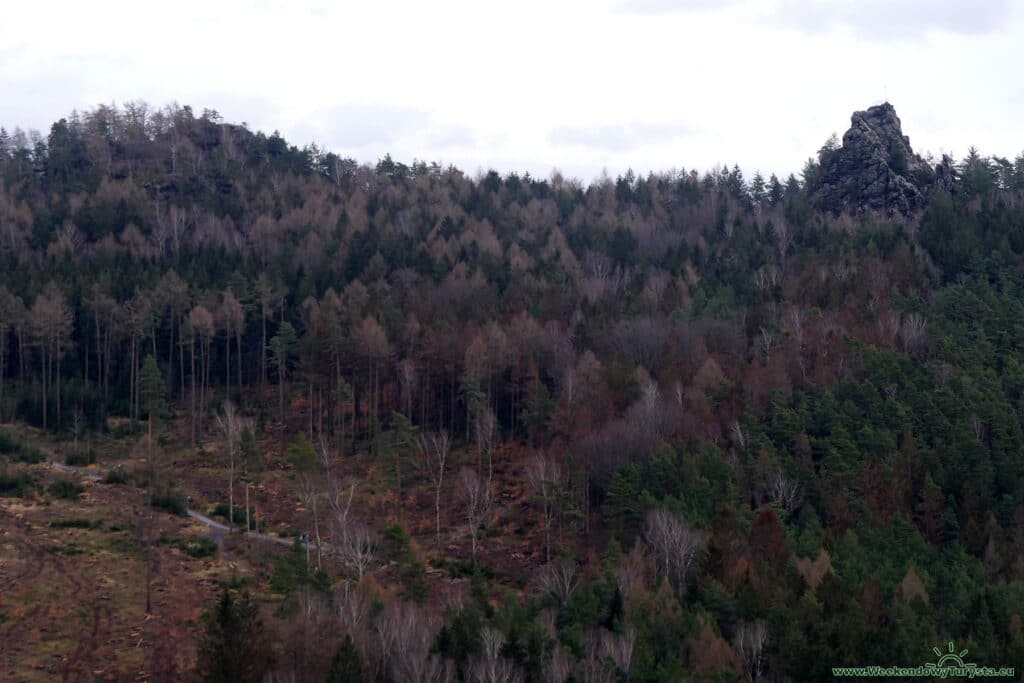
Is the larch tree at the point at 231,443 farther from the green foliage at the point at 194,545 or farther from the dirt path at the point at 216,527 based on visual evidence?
the green foliage at the point at 194,545

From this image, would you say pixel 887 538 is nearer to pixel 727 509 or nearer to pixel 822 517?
pixel 822 517

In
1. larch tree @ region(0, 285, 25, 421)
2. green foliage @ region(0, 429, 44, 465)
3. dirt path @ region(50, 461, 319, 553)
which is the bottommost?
dirt path @ region(50, 461, 319, 553)

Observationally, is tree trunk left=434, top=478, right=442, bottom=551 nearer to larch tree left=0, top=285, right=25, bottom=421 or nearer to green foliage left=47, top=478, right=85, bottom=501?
green foliage left=47, top=478, right=85, bottom=501

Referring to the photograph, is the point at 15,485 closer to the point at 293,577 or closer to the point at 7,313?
the point at 7,313

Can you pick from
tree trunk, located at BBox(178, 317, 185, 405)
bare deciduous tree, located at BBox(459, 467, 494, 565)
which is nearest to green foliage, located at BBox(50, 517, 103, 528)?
bare deciduous tree, located at BBox(459, 467, 494, 565)

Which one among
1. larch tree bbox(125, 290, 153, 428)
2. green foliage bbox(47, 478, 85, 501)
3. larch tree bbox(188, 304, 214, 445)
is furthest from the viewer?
larch tree bbox(125, 290, 153, 428)

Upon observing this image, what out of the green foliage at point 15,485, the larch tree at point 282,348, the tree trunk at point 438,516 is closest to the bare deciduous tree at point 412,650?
the tree trunk at point 438,516


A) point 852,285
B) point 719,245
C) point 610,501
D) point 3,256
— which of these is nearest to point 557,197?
point 719,245
